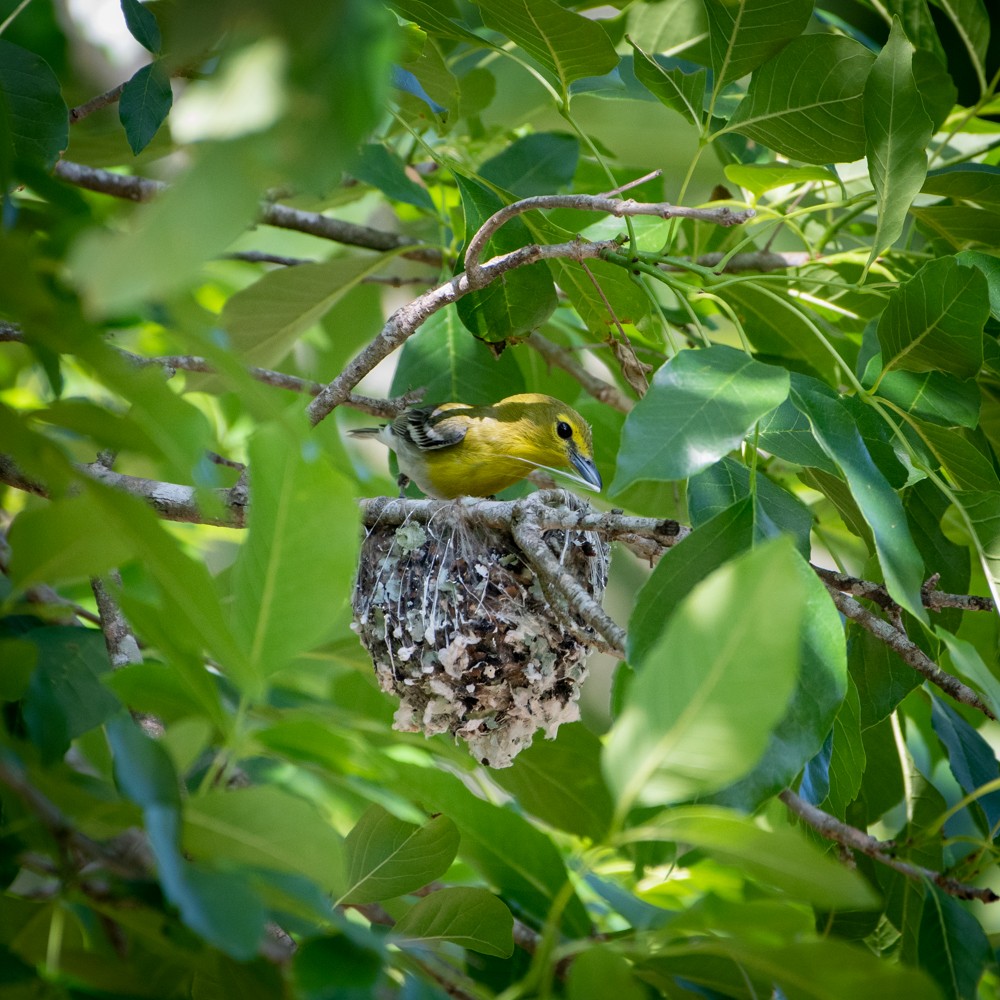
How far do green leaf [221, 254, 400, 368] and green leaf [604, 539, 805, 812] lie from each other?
2.55 metres

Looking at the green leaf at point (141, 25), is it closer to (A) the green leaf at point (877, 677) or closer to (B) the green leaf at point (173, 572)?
(B) the green leaf at point (173, 572)

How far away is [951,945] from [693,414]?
117cm

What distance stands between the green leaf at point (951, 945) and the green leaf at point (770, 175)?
153 cm

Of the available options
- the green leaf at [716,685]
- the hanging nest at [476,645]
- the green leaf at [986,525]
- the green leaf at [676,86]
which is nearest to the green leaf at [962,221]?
the green leaf at [676,86]

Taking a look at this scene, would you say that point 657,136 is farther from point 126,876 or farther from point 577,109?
point 126,876

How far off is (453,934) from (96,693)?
707 millimetres

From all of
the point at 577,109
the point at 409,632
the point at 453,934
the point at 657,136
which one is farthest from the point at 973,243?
the point at 453,934

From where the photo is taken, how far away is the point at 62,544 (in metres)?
1.10

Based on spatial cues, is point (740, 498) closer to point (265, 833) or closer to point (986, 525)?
point (986, 525)

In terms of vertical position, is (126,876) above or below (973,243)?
above

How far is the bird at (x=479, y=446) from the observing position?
3.63 meters


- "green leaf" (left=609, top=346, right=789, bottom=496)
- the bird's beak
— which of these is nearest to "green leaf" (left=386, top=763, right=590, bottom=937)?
"green leaf" (left=609, top=346, right=789, bottom=496)

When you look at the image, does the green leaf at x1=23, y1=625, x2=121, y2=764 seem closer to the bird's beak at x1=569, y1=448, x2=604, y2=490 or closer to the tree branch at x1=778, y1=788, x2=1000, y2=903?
the tree branch at x1=778, y1=788, x2=1000, y2=903

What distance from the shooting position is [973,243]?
8.32 ft
